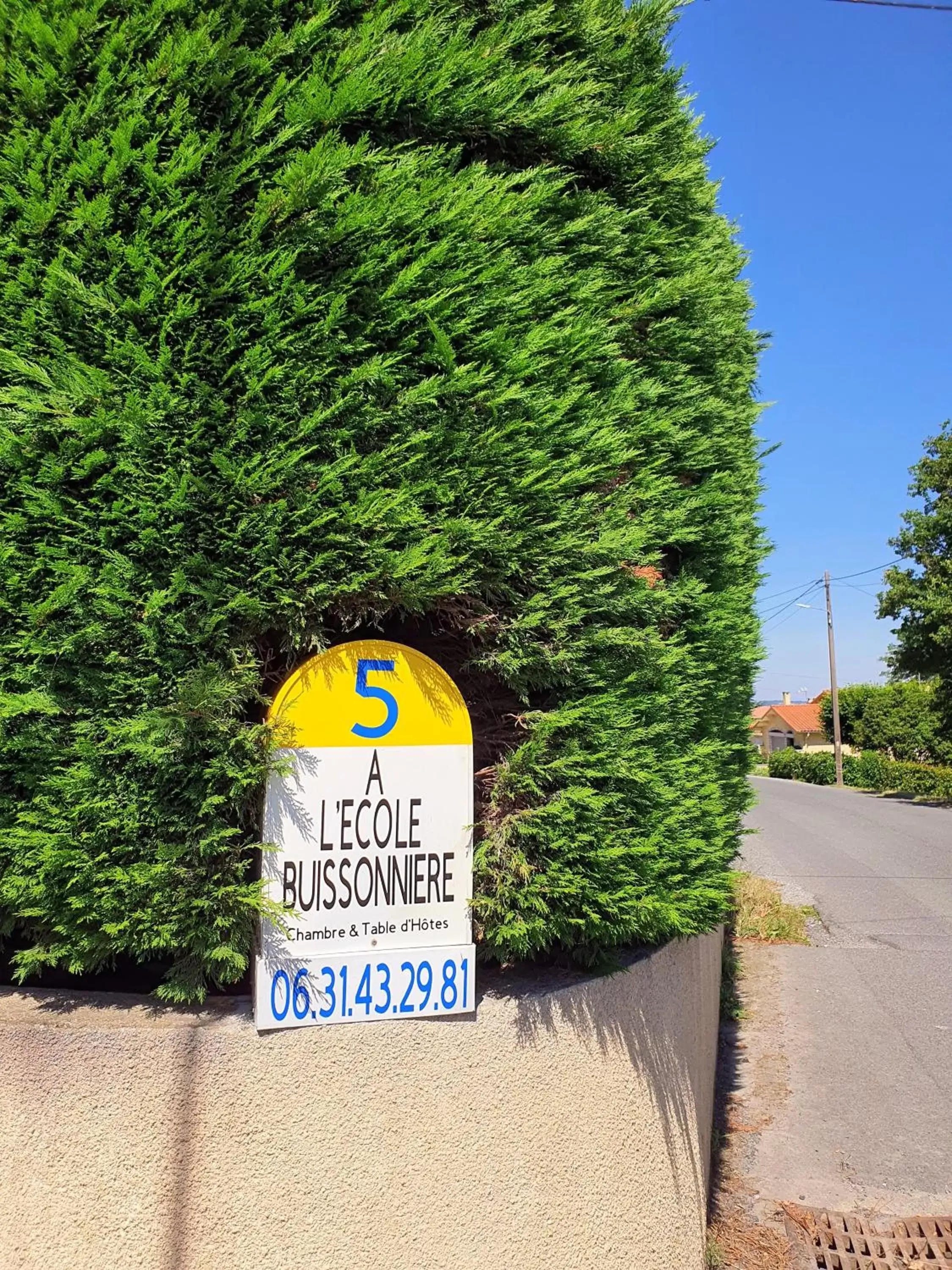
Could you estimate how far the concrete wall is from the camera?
2008 millimetres

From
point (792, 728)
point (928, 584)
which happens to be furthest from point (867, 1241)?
point (792, 728)

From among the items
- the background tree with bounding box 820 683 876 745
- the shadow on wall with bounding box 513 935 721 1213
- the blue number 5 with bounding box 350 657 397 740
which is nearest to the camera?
the blue number 5 with bounding box 350 657 397 740

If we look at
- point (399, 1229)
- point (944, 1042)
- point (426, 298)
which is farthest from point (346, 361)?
point (944, 1042)

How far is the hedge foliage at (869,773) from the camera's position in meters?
32.4

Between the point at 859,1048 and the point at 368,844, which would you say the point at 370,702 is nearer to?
the point at 368,844

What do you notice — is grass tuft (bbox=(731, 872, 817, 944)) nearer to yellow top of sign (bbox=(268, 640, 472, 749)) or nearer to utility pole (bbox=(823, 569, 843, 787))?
yellow top of sign (bbox=(268, 640, 472, 749))

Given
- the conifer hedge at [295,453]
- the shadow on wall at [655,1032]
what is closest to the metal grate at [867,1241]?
the shadow on wall at [655,1032]

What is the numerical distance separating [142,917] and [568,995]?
1162 mm

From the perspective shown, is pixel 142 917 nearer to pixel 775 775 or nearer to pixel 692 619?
pixel 692 619

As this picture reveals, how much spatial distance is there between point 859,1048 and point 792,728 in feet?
266

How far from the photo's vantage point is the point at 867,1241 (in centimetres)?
355

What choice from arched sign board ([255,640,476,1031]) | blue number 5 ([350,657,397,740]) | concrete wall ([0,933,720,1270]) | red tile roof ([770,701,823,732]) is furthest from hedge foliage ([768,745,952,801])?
blue number 5 ([350,657,397,740])

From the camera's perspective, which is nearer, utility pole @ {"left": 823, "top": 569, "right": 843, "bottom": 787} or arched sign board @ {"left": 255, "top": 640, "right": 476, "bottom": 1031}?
arched sign board @ {"left": 255, "top": 640, "right": 476, "bottom": 1031}

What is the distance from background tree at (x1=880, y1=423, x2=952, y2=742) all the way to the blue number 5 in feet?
85.0
